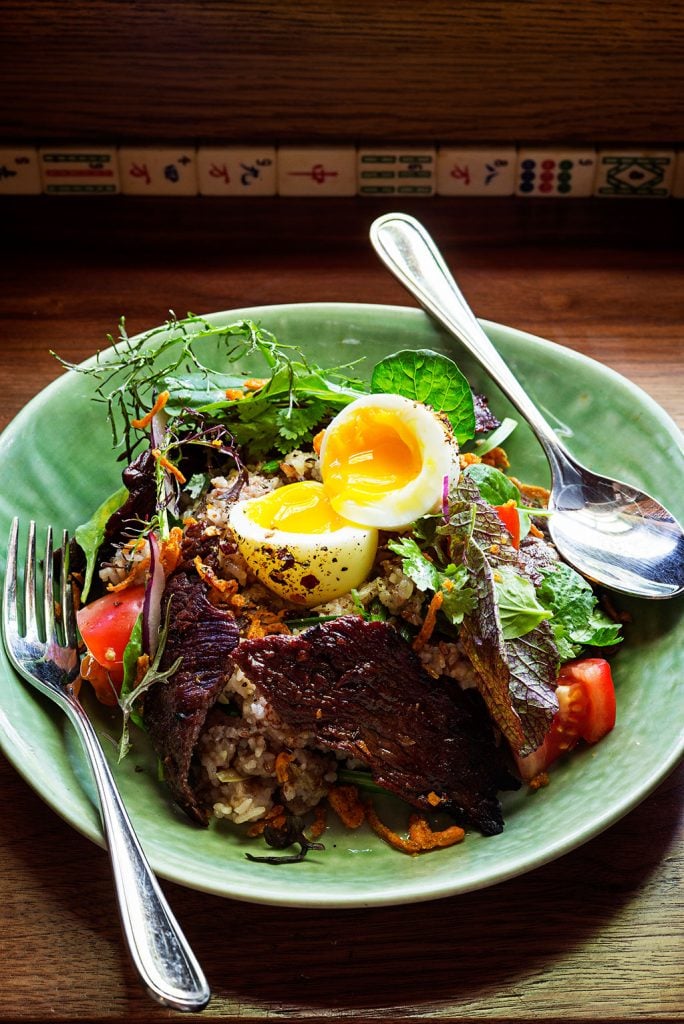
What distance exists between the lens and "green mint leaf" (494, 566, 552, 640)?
65.4 inches

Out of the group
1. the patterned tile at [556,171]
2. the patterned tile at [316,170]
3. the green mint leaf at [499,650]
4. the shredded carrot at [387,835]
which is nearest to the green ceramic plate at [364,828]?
the shredded carrot at [387,835]

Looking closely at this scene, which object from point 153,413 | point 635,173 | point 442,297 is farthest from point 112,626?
point 635,173

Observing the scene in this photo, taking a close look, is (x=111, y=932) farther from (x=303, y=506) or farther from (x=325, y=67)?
(x=325, y=67)

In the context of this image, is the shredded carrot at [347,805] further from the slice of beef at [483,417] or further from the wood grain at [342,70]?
the wood grain at [342,70]

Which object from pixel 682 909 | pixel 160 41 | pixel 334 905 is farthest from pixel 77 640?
pixel 160 41

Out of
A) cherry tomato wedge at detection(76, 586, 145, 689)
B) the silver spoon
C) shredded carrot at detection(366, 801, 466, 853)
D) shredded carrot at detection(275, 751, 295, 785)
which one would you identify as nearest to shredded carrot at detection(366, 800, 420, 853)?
shredded carrot at detection(366, 801, 466, 853)

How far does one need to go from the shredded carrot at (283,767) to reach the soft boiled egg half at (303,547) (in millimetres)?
285

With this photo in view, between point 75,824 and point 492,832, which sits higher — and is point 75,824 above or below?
above

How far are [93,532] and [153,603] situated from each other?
281 mm

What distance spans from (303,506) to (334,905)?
2.41 feet

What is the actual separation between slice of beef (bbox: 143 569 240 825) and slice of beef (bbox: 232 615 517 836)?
0.05 m

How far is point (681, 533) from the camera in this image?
6.11 feet

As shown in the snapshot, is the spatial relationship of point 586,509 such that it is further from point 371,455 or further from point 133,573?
point 133,573

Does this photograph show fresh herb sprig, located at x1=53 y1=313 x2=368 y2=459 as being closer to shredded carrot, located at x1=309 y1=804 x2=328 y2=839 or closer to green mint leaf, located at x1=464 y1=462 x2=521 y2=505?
green mint leaf, located at x1=464 y1=462 x2=521 y2=505
